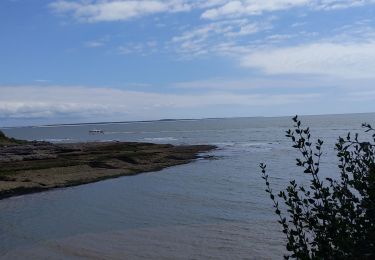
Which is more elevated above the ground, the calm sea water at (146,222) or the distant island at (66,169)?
the distant island at (66,169)

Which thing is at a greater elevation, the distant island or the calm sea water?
the distant island

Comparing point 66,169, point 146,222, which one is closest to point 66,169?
point 66,169

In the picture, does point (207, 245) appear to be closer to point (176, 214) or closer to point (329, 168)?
point (176, 214)

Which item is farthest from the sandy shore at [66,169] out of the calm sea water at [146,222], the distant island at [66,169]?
the calm sea water at [146,222]

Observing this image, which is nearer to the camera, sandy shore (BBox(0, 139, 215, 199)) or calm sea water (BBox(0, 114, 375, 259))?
calm sea water (BBox(0, 114, 375, 259))

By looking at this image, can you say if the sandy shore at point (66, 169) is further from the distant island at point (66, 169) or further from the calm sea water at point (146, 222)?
the calm sea water at point (146, 222)

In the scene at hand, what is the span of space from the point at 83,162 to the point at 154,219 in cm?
2078

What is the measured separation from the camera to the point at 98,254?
1324 cm

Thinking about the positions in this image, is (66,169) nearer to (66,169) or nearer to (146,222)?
(66,169)

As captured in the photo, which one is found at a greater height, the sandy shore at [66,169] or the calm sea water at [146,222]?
the sandy shore at [66,169]

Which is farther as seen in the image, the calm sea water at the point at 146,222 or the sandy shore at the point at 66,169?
the sandy shore at the point at 66,169

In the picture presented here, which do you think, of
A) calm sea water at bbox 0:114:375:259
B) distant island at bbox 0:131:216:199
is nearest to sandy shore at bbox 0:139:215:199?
distant island at bbox 0:131:216:199

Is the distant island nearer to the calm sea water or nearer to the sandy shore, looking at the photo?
the sandy shore

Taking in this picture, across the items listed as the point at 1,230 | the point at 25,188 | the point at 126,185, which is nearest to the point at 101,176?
the point at 126,185
